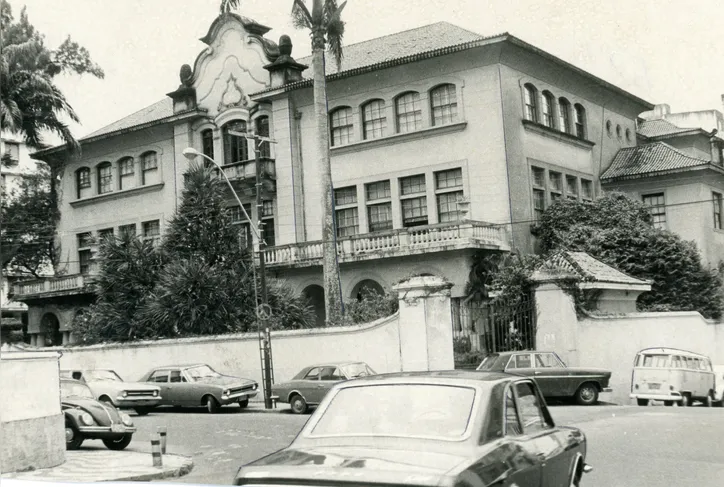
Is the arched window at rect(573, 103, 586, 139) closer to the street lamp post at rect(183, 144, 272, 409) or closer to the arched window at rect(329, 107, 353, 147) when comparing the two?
the street lamp post at rect(183, 144, 272, 409)

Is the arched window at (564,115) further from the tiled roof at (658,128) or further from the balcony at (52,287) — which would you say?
the balcony at (52,287)

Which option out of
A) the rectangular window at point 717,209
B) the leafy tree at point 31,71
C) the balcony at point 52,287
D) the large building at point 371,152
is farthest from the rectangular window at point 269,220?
the rectangular window at point 717,209

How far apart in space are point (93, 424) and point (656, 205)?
7594 mm

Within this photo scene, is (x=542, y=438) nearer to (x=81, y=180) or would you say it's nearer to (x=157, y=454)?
(x=157, y=454)

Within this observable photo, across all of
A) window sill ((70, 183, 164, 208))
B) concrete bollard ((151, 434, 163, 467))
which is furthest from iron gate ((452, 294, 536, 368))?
concrete bollard ((151, 434, 163, 467))

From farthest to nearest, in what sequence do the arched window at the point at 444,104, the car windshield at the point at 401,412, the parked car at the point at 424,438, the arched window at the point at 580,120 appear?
the arched window at the point at 444,104 → the arched window at the point at 580,120 → the car windshield at the point at 401,412 → the parked car at the point at 424,438

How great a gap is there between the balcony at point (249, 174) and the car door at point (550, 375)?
673cm

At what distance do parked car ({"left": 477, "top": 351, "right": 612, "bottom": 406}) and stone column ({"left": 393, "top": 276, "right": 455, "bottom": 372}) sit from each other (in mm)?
775

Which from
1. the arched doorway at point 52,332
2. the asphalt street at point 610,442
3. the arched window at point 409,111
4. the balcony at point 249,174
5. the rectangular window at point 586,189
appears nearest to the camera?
the asphalt street at point 610,442

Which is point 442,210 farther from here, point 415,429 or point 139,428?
point 415,429

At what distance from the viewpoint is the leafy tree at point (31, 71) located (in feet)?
34.0

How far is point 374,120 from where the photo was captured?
21.3 m

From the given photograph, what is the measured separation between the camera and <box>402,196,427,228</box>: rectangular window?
2169 centimetres

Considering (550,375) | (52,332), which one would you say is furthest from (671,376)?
(52,332)
